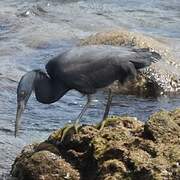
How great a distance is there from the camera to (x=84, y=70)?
5535 millimetres

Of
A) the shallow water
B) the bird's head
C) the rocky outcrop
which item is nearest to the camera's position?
the bird's head

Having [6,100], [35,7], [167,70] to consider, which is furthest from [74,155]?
[35,7]

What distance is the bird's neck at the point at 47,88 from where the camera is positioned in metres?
5.51

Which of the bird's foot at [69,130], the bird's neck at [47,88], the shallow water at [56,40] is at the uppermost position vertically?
the bird's neck at [47,88]

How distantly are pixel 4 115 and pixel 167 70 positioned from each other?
8.16 feet

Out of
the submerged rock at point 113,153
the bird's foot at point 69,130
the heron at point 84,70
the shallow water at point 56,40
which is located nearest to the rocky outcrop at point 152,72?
the shallow water at point 56,40

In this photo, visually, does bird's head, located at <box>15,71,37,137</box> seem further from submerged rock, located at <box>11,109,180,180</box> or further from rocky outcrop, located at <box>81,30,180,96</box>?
rocky outcrop, located at <box>81,30,180,96</box>

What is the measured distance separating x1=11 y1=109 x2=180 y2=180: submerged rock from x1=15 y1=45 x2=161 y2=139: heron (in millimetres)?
216

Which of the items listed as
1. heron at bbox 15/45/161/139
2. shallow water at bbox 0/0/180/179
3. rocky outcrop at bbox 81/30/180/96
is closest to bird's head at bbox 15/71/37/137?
heron at bbox 15/45/161/139

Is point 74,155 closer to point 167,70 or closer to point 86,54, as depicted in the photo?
point 86,54

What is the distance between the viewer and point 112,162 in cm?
484

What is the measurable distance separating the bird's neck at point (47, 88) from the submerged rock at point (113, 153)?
325 millimetres

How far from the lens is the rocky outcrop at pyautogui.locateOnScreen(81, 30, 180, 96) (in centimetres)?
859

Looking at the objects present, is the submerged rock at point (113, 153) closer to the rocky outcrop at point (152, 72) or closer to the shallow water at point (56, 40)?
the shallow water at point (56, 40)
